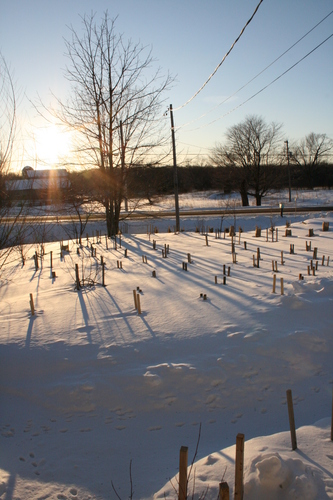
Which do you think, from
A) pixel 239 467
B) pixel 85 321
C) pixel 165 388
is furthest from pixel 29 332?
pixel 239 467

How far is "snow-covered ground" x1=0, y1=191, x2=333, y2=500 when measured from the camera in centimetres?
298

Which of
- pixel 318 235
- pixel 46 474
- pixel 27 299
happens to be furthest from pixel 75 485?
pixel 318 235

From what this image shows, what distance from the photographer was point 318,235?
13.4 metres

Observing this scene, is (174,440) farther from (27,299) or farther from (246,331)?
(27,299)

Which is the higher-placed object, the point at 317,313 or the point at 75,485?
the point at 317,313

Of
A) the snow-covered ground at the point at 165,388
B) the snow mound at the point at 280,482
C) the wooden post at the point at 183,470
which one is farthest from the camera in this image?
the snow-covered ground at the point at 165,388

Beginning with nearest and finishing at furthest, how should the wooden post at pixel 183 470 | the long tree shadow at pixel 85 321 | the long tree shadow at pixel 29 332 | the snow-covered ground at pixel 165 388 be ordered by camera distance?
the wooden post at pixel 183 470 < the snow-covered ground at pixel 165 388 < the long tree shadow at pixel 29 332 < the long tree shadow at pixel 85 321

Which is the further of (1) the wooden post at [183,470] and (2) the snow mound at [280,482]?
(2) the snow mound at [280,482]

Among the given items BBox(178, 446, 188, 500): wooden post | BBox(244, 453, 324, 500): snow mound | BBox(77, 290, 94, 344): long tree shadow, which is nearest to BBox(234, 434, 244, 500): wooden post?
BBox(244, 453, 324, 500): snow mound

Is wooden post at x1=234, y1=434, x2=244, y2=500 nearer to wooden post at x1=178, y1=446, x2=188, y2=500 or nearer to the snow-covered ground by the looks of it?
the snow-covered ground

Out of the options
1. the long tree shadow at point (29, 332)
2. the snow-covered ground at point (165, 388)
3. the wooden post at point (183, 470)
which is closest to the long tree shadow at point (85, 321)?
the snow-covered ground at point (165, 388)

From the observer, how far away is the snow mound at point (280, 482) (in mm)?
2238

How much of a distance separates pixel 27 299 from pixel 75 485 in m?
4.70

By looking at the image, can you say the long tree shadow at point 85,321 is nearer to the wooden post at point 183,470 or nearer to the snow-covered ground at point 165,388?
the snow-covered ground at point 165,388
